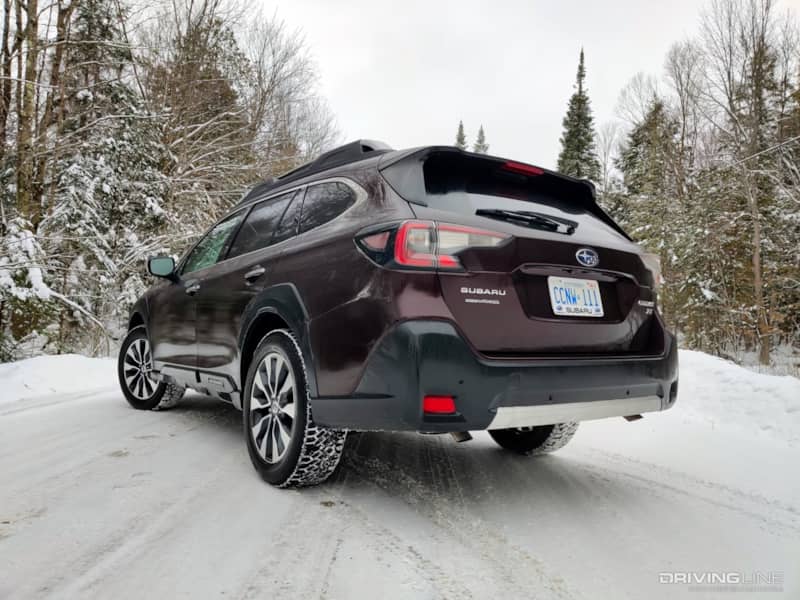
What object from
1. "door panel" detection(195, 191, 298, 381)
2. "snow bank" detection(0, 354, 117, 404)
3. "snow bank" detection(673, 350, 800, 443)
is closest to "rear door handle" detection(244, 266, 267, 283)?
"door panel" detection(195, 191, 298, 381)

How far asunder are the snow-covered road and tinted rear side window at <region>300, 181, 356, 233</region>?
1.40 metres

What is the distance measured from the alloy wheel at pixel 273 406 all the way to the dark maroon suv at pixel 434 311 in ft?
0.03

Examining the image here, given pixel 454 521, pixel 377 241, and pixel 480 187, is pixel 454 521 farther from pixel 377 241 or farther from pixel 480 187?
pixel 480 187

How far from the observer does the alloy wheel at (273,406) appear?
8.24ft

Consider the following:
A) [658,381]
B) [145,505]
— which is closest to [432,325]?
[658,381]

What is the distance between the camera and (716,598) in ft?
5.38

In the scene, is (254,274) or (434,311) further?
(254,274)

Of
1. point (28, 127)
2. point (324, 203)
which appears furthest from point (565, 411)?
point (28, 127)

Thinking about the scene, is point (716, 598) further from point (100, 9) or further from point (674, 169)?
point (674, 169)

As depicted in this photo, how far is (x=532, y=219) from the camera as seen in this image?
7.64ft

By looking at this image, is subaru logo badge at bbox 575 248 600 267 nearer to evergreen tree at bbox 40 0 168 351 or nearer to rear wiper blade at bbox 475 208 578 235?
rear wiper blade at bbox 475 208 578 235

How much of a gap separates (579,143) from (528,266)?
37.2 metres

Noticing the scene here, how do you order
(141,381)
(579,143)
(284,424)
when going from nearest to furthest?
1. (284,424)
2. (141,381)
3. (579,143)

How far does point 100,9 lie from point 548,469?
15.4 meters
